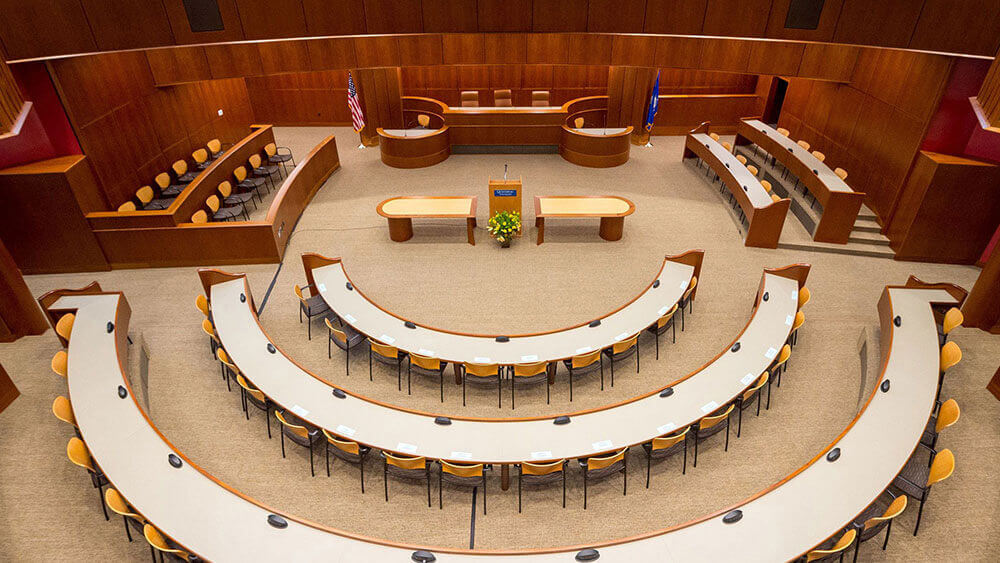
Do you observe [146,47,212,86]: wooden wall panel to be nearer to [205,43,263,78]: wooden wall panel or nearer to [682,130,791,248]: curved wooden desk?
[205,43,263,78]: wooden wall panel

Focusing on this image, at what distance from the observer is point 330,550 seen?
15.4ft

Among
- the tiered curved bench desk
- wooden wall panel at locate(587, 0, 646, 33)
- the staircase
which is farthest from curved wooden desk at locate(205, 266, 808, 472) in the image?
wooden wall panel at locate(587, 0, 646, 33)

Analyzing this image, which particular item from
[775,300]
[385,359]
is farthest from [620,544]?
[775,300]

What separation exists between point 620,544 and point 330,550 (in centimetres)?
253

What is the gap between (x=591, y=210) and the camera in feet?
35.5

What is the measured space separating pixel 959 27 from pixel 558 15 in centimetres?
723

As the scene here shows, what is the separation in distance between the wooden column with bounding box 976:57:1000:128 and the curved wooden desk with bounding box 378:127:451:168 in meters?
11.5

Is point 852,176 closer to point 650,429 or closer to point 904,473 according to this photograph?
point 904,473

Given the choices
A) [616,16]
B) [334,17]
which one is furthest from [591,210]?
[334,17]

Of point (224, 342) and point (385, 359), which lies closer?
point (224, 342)

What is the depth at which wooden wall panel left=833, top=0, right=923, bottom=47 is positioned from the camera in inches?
366

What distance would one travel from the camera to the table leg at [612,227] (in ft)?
36.1

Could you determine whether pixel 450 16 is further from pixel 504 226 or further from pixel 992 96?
pixel 992 96

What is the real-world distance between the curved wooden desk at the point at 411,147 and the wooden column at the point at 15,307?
8.58m
